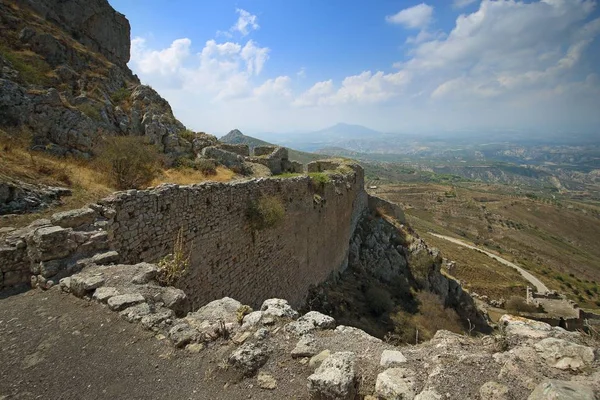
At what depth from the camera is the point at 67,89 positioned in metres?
18.3

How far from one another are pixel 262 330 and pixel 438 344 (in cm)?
203

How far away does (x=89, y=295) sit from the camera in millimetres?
4797

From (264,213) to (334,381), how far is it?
6.90 m

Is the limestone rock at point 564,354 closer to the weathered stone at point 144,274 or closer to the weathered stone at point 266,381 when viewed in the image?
the weathered stone at point 266,381

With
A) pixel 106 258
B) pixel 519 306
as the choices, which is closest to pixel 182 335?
pixel 106 258

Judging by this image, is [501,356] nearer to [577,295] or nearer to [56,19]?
[56,19]

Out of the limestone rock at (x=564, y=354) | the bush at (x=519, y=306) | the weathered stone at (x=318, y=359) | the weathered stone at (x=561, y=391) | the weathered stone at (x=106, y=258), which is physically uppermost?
the weathered stone at (x=106, y=258)

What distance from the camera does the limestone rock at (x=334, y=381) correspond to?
2.89 m

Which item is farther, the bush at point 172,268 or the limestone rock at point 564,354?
the bush at point 172,268

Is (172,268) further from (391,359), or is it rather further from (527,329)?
(527,329)

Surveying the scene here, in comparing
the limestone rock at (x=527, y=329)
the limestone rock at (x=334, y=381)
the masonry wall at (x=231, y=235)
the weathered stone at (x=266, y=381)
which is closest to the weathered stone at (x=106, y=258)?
the masonry wall at (x=231, y=235)

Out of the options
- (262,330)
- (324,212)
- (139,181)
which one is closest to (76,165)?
(139,181)

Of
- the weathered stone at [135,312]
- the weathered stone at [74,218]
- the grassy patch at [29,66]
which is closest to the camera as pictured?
the weathered stone at [135,312]

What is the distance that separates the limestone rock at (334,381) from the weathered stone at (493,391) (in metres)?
1.07
